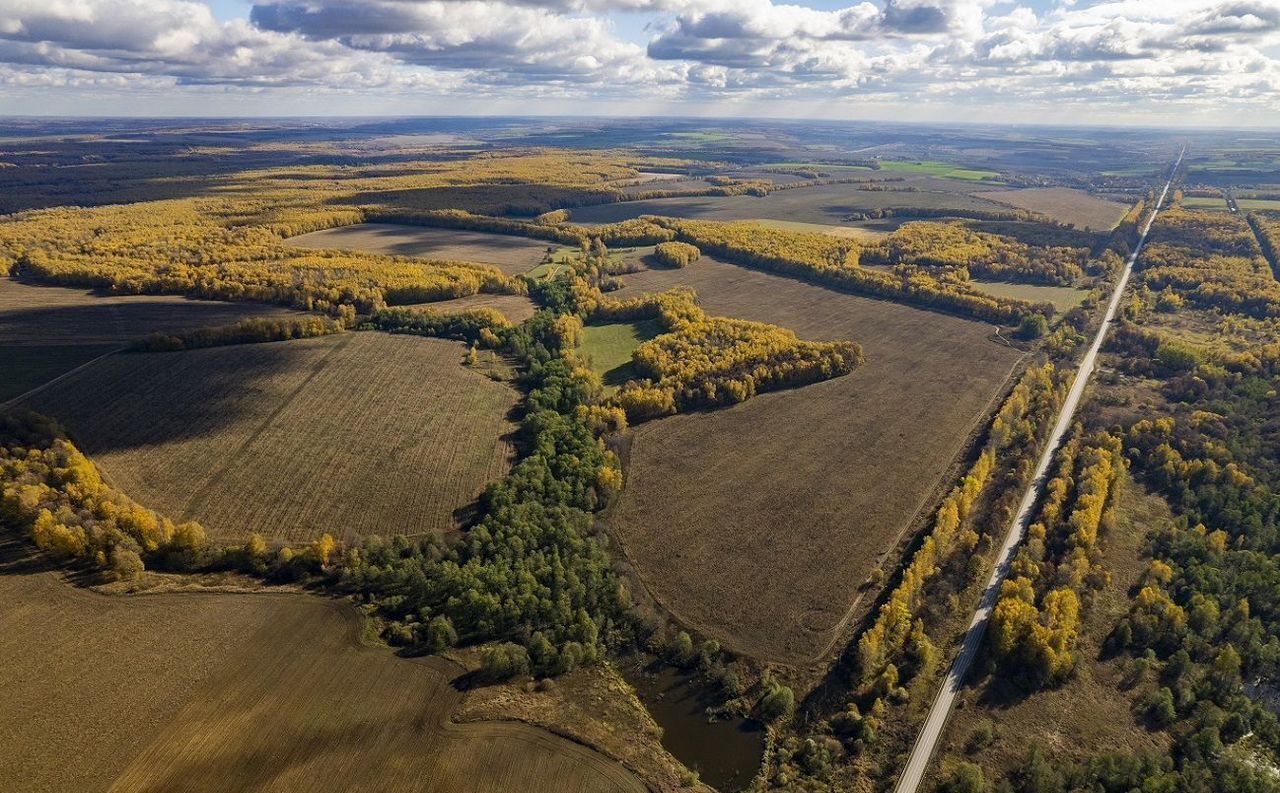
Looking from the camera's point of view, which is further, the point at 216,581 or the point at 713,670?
the point at 216,581

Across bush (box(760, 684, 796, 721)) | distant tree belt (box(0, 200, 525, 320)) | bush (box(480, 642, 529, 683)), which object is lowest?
bush (box(760, 684, 796, 721))

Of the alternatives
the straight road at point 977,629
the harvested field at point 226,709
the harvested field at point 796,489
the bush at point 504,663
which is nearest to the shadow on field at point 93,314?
the harvested field at point 226,709

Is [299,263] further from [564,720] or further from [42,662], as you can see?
[564,720]

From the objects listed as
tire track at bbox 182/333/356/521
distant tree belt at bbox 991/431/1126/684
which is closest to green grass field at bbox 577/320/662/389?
tire track at bbox 182/333/356/521

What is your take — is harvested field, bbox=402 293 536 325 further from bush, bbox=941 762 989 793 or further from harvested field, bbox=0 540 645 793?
bush, bbox=941 762 989 793

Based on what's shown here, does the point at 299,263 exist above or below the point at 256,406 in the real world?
above

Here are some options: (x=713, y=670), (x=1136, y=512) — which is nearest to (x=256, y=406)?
(x=713, y=670)
